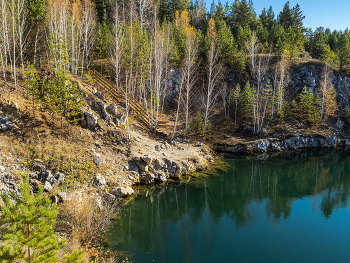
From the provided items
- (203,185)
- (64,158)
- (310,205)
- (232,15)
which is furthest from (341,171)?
(232,15)

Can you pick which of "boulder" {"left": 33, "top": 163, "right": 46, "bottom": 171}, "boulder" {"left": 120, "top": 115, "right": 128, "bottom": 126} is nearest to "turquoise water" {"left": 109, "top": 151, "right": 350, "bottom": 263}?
"boulder" {"left": 33, "top": 163, "right": 46, "bottom": 171}

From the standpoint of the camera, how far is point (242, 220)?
14.6 m

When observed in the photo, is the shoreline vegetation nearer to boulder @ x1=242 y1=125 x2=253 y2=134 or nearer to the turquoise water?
boulder @ x1=242 y1=125 x2=253 y2=134

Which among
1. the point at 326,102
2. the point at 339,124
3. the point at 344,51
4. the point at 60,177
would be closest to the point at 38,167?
A: the point at 60,177

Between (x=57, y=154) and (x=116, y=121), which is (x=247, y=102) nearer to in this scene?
(x=116, y=121)

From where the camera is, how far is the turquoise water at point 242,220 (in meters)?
11.1

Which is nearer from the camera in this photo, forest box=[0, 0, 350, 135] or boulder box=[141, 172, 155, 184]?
boulder box=[141, 172, 155, 184]

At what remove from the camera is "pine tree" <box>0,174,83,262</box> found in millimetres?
5070

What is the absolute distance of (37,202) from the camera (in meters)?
5.67

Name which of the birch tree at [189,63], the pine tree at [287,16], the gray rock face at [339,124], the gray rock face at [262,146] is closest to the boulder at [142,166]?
the birch tree at [189,63]

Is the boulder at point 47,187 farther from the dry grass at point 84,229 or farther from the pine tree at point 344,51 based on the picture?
the pine tree at point 344,51

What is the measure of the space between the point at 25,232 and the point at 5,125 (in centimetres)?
1312

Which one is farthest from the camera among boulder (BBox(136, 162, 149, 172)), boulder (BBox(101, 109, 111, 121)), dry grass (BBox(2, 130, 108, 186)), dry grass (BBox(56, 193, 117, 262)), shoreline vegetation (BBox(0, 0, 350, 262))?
Answer: boulder (BBox(101, 109, 111, 121))

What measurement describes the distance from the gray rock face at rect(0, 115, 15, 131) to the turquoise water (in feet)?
33.0
